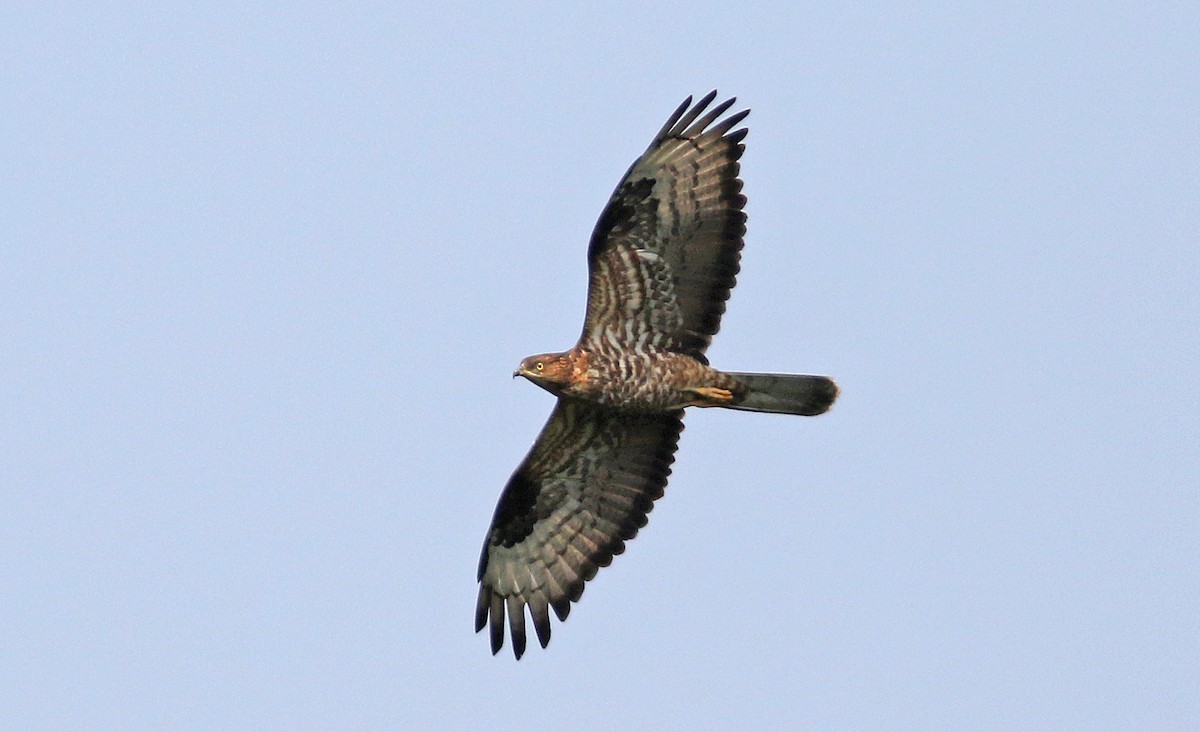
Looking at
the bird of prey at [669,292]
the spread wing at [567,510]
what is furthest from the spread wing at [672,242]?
the spread wing at [567,510]

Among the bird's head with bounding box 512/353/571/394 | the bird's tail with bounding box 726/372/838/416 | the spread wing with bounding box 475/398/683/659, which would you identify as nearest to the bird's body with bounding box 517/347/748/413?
the bird's head with bounding box 512/353/571/394

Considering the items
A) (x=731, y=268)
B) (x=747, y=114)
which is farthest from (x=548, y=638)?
(x=747, y=114)

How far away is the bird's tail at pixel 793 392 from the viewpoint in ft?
50.7

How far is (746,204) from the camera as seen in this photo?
15281 millimetres

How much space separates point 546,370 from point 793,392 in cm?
201

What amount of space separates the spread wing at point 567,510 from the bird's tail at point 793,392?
755 millimetres

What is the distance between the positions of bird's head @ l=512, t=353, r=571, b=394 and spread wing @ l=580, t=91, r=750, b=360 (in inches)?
12.4

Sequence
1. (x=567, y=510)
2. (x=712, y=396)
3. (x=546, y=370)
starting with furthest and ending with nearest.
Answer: (x=567, y=510), (x=712, y=396), (x=546, y=370)

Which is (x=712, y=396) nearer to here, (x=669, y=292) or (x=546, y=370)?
(x=669, y=292)

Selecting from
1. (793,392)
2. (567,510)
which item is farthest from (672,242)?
(567,510)

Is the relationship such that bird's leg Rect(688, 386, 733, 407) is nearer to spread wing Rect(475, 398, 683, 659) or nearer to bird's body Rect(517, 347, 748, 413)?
bird's body Rect(517, 347, 748, 413)

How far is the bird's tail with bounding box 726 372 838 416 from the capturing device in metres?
15.5

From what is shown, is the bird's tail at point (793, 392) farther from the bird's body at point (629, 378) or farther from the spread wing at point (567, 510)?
the spread wing at point (567, 510)

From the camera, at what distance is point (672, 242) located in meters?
15.2
